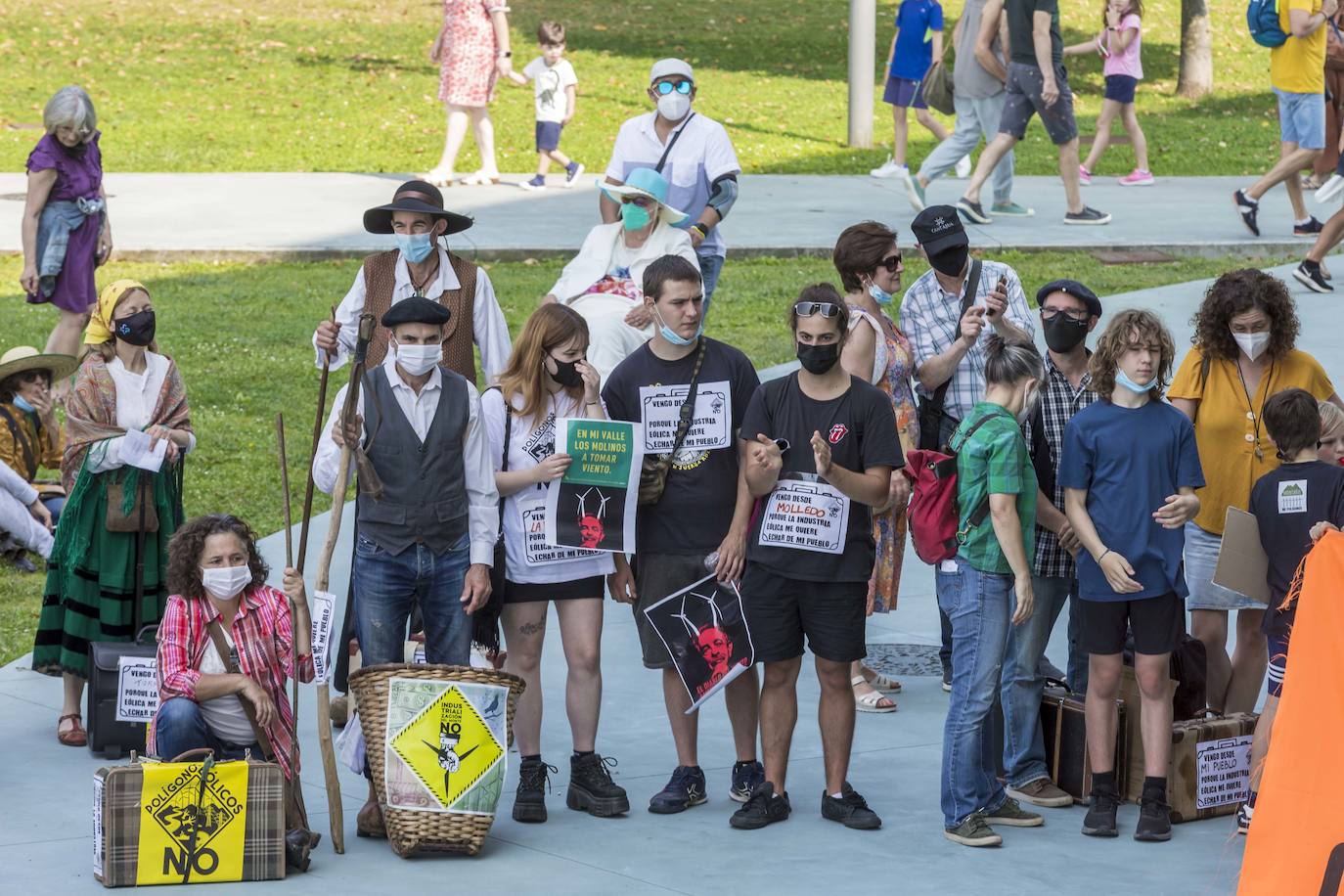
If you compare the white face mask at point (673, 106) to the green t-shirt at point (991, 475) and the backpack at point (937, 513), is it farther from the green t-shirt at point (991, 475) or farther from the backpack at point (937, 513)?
the green t-shirt at point (991, 475)

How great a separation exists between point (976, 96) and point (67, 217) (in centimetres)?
788

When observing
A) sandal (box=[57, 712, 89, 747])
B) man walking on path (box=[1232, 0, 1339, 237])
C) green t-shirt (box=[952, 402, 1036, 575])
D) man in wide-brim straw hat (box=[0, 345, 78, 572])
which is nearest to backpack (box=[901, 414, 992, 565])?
green t-shirt (box=[952, 402, 1036, 575])

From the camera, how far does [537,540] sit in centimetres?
675

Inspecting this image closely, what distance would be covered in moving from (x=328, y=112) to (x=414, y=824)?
1900 centimetres

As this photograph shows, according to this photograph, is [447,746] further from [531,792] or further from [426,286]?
[426,286]

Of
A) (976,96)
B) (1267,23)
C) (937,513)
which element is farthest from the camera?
(976,96)

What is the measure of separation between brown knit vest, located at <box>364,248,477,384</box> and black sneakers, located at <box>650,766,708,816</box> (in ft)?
5.84

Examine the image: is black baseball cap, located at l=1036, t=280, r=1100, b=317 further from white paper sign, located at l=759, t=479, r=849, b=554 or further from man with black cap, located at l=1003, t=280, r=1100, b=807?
white paper sign, located at l=759, t=479, r=849, b=554

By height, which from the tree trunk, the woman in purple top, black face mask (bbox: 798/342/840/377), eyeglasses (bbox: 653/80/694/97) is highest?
the tree trunk

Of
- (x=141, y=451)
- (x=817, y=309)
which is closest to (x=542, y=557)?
(x=817, y=309)

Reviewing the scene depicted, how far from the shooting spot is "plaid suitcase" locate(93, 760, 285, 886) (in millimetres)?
5891

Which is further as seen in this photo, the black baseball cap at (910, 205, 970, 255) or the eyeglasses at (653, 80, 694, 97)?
the eyeglasses at (653, 80, 694, 97)

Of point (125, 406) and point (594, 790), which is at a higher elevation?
point (125, 406)

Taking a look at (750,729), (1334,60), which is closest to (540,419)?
(750,729)
